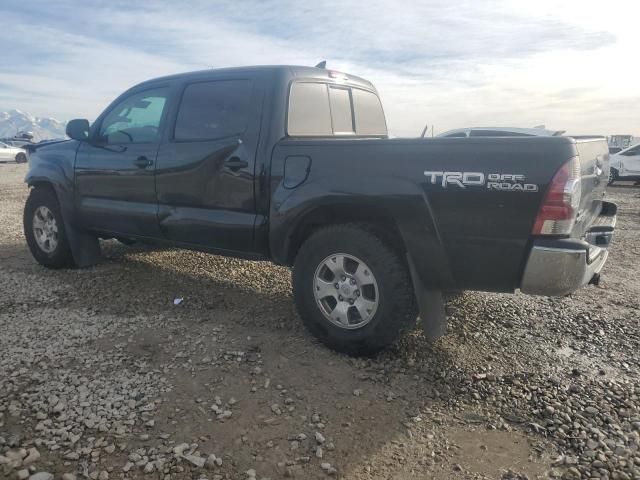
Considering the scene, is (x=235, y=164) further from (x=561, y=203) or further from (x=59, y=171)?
(x=59, y=171)

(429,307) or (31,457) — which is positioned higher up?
(429,307)

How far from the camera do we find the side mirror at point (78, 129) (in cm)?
501

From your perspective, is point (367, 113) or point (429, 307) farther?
point (367, 113)

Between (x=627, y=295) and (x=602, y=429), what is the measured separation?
2723 mm

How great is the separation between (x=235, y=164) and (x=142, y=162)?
3.76 feet

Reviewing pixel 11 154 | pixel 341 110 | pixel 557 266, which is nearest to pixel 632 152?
pixel 341 110

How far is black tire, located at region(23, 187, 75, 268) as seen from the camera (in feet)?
17.3

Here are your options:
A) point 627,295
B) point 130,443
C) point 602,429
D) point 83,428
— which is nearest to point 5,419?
point 83,428

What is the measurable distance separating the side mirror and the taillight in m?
4.36

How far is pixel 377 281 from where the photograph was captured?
322cm

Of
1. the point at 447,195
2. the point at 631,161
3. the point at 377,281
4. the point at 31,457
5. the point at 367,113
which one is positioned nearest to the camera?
the point at 31,457

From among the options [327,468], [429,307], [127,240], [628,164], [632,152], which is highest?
[632,152]

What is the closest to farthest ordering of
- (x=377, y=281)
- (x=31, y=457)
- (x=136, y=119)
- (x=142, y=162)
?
(x=31, y=457), (x=377, y=281), (x=142, y=162), (x=136, y=119)

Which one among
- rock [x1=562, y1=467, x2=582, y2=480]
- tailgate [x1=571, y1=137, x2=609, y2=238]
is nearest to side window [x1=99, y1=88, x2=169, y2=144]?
tailgate [x1=571, y1=137, x2=609, y2=238]
